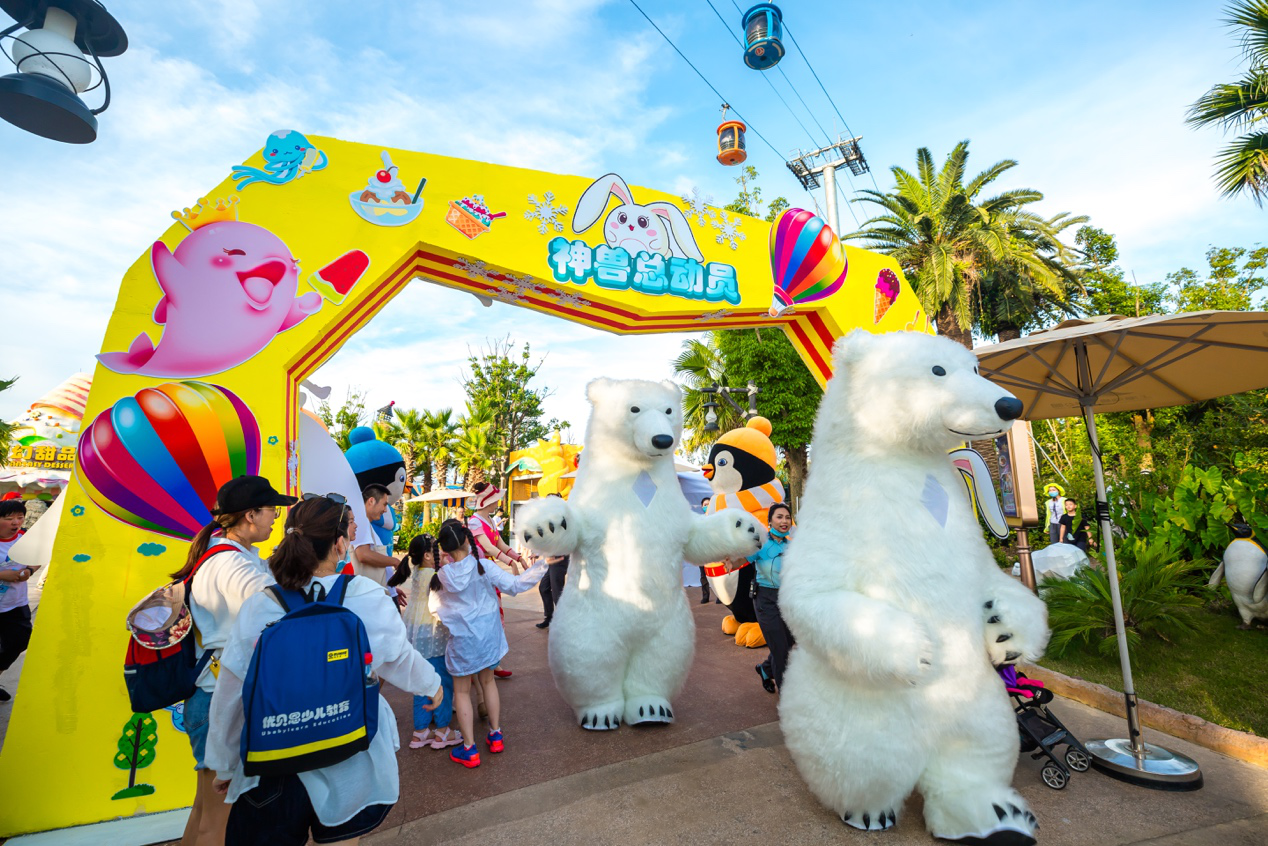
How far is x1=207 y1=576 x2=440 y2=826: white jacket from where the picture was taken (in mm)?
1824

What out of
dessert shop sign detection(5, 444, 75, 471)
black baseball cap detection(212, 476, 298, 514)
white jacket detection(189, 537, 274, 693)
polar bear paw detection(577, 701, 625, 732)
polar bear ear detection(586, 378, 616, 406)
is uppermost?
polar bear ear detection(586, 378, 616, 406)

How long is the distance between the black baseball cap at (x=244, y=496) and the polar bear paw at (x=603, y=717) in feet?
7.78

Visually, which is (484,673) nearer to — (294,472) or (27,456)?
(294,472)

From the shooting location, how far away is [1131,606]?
4.85 meters

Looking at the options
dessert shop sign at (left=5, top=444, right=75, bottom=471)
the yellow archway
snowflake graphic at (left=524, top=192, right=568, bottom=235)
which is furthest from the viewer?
dessert shop sign at (left=5, top=444, right=75, bottom=471)

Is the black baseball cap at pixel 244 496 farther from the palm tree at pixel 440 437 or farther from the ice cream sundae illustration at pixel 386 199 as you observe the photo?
the palm tree at pixel 440 437

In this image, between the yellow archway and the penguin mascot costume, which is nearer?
the yellow archway

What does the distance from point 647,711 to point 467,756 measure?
43.2 inches

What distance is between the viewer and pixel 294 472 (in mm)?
3943

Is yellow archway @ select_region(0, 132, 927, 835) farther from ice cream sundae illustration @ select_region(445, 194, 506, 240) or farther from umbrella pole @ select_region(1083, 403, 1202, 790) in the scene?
umbrella pole @ select_region(1083, 403, 1202, 790)

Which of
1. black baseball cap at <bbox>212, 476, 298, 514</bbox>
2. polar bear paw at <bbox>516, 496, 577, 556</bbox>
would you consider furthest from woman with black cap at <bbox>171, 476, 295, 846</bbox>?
polar bear paw at <bbox>516, 496, 577, 556</bbox>

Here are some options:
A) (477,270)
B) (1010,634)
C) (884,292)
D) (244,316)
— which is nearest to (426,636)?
(244,316)

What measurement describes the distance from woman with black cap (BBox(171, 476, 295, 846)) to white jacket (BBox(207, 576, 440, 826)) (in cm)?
28

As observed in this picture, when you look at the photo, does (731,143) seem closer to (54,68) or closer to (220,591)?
(54,68)
